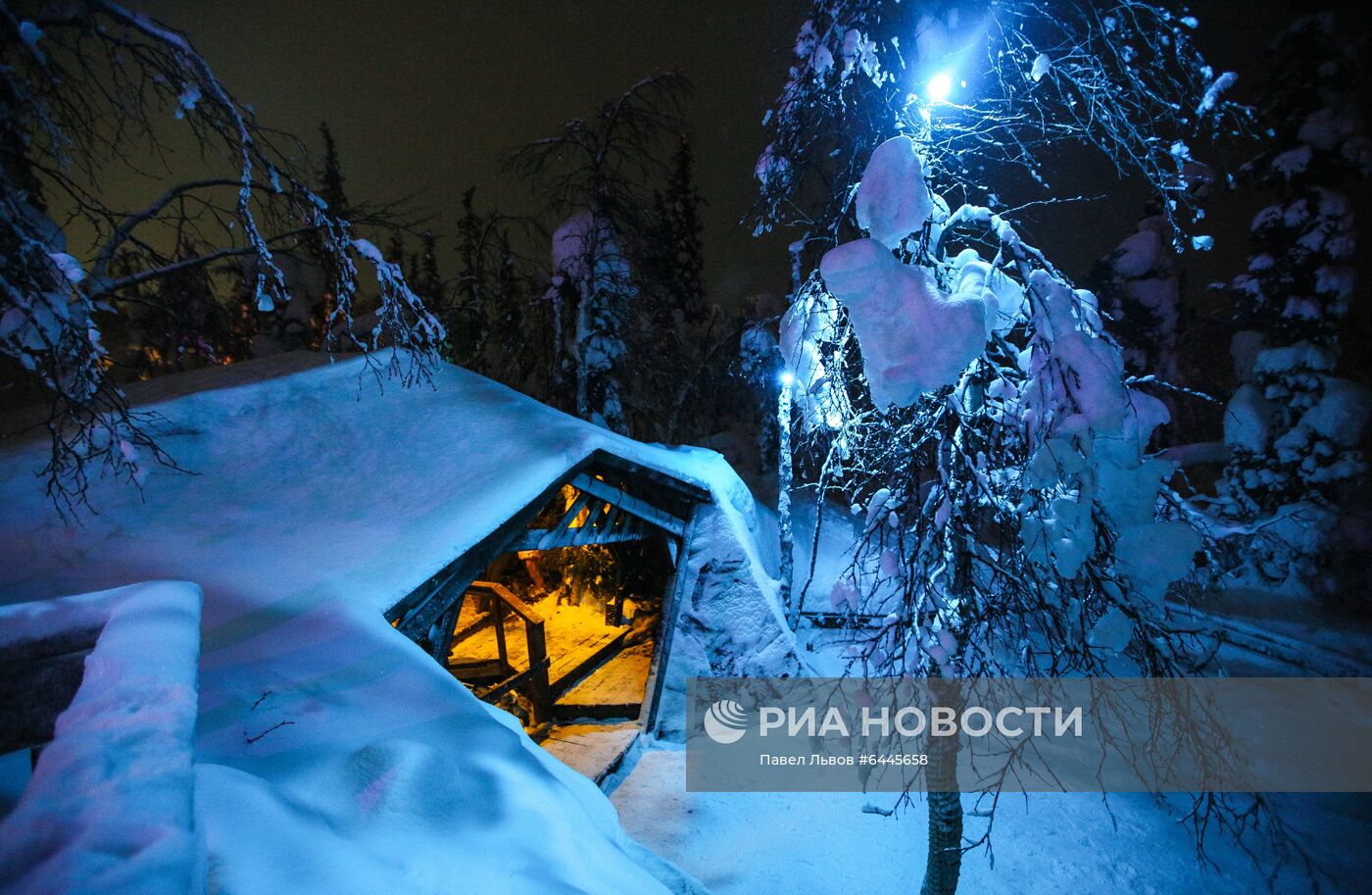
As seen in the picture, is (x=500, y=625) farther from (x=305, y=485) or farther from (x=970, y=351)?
(x=970, y=351)

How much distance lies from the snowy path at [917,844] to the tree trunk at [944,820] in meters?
1.15

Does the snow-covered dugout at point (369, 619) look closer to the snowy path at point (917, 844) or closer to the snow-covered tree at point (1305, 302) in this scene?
the snowy path at point (917, 844)

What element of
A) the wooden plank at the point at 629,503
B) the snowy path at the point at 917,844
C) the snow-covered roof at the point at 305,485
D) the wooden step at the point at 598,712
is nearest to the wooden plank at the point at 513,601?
the wooden step at the point at 598,712

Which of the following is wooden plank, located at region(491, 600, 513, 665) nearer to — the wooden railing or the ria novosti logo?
the wooden railing

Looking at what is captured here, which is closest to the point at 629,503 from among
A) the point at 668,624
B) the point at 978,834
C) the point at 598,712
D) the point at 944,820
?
the point at 668,624

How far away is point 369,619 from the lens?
12.1 ft

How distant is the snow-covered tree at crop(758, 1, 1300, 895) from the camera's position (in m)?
2.70

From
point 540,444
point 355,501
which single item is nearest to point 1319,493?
point 540,444

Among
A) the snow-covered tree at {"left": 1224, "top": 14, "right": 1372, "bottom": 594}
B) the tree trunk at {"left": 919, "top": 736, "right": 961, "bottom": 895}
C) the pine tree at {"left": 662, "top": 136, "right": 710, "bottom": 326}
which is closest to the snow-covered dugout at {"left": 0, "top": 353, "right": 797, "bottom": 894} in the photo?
the tree trunk at {"left": 919, "top": 736, "right": 961, "bottom": 895}

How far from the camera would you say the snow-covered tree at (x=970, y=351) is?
8.86ft

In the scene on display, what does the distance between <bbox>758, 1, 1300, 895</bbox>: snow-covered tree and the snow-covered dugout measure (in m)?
2.66

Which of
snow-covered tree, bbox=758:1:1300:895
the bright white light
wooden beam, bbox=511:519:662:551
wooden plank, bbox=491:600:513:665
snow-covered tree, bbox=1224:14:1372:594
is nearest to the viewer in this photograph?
snow-covered tree, bbox=758:1:1300:895

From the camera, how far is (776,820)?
6.34 meters

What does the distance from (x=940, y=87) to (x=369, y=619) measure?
5.28 metres
